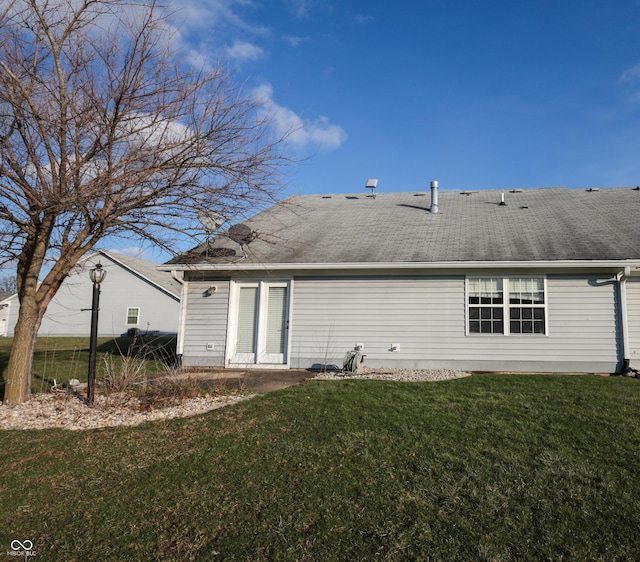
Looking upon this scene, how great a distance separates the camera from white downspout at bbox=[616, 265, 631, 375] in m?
8.98

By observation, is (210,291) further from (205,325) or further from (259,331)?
(259,331)

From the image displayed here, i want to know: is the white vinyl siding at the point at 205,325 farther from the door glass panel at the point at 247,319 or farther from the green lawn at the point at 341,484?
the green lawn at the point at 341,484

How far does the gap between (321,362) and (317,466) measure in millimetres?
6037

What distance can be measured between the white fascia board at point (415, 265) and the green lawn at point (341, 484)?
3635 millimetres

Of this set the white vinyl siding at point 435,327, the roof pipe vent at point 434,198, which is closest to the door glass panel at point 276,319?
the white vinyl siding at point 435,327

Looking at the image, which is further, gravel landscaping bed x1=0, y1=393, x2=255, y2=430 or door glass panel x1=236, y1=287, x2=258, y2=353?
door glass panel x1=236, y1=287, x2=258, y2=353

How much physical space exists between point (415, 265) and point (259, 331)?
12.9 feet

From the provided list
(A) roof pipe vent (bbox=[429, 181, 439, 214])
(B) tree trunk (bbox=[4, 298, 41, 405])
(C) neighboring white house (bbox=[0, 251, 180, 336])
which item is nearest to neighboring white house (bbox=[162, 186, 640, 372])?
(A) roof pipe vent (bbox=[429, 181, 439, 214])

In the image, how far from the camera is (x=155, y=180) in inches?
279

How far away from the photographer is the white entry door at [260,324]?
10.6 m

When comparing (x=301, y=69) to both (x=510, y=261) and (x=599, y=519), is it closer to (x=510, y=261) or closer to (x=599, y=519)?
(x=510, y=261)

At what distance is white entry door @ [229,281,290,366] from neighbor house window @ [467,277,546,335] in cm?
422

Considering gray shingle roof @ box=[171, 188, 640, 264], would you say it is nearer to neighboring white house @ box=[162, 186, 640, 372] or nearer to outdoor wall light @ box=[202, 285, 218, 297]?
neighboring white house @ box=[162, 186, 640, 372]

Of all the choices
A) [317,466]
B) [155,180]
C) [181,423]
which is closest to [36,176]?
[155,180]
